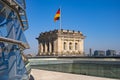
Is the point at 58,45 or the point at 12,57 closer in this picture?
the point at 12,57

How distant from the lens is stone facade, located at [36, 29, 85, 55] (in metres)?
63.2

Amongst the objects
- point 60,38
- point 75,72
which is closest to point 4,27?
point 75,72

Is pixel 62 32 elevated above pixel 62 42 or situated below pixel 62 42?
above

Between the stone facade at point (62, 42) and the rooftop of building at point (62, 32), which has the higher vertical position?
the rooftop of building at point (62, 32)

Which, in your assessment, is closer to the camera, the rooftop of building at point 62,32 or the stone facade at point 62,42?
the rooftop of building at point 62,32

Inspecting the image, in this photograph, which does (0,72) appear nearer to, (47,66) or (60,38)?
(47,66)

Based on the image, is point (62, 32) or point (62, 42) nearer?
point (62, 32)

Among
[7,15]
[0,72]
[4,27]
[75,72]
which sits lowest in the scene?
[75,72]

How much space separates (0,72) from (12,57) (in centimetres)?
195

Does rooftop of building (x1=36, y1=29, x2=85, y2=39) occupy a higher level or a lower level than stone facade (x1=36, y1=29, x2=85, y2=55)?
higher

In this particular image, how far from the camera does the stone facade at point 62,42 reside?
6325 cm

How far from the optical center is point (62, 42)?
63.5 m

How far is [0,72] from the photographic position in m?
11.1

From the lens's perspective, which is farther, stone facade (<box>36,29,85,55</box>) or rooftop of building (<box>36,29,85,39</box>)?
stone facade (<box>36,29,85,55</box>)
